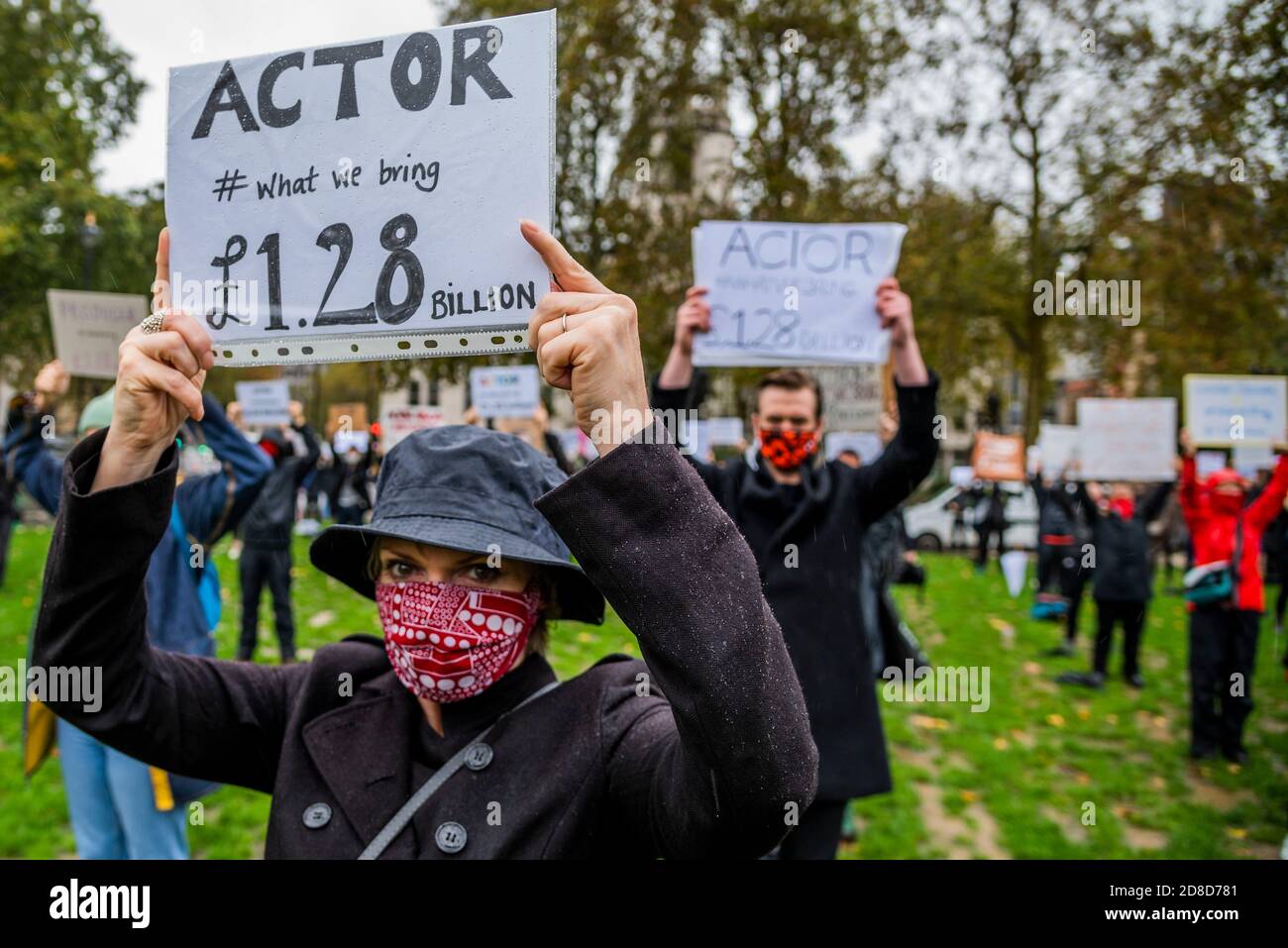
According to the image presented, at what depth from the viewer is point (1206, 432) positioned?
24.8 feet

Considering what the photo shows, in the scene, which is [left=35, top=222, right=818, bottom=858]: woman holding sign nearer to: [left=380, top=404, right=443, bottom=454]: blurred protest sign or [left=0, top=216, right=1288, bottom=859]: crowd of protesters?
[left=0, top=216, right=1288, bottom=859]: crowd of protesters

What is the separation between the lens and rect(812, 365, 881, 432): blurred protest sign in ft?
38.0

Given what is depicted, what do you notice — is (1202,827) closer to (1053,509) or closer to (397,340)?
(397,340)

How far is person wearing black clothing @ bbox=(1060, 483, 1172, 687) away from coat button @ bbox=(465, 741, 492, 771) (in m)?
8.47

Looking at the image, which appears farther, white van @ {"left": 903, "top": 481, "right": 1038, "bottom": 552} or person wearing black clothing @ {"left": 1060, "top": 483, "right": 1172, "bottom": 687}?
white van @ {"left": 903, "top": 481, "right": 1038, "bottom": 552}

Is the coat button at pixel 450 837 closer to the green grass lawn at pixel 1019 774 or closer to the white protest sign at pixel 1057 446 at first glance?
the green grass lawn at pixel 1019 774

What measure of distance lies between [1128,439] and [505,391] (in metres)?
5.54

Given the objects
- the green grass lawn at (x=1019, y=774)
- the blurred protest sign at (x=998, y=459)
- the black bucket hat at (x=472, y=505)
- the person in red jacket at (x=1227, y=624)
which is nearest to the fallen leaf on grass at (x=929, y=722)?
the green grass lawn at (x=1019, y=774)

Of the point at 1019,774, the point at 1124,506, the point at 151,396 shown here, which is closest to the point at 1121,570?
the point at 1124,506

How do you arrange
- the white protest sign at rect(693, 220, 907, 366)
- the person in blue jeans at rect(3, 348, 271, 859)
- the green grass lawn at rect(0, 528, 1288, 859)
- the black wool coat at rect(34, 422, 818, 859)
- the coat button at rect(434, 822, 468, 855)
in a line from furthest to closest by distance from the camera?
1. the green grass lawn at rect(0, 528, 1288, 859)
2. the white protest sign at rect(693, 220, 907, 366)
3. the person in blue jeans at rect(3, 348, 271, 859)
4. the coat button at rect(434, 822, 468, 855)
5. the black wool coat at rect(34, 422, 818, 859)

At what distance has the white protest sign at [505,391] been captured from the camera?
30.1 feet

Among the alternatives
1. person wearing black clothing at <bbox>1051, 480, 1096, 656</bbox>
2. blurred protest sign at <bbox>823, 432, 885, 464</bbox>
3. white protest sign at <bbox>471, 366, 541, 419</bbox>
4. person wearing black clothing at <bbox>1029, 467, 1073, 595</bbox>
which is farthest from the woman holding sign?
person wearing black clothing at <bbox>1029, 467, 1073, 595</bbox>

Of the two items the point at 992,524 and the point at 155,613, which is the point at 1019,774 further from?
the point at 992,524
